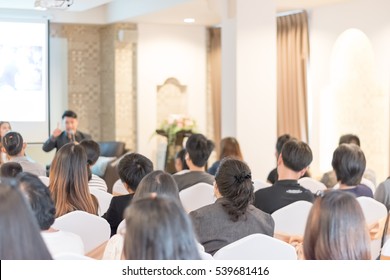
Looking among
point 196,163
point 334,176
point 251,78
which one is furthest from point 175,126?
point 196,163

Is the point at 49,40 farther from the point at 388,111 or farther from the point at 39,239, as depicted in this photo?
the point at 39,239

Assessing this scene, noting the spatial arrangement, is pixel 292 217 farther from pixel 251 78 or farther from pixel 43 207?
pixel 251 78

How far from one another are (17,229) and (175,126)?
9.23 metres

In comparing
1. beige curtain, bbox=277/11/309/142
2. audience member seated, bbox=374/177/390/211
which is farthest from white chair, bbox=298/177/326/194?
beige curtain, bbox=277/11/309/142

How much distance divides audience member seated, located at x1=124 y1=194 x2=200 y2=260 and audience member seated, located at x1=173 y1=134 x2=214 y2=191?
3.78 metres

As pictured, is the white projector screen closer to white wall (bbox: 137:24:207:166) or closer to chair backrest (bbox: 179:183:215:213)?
white wall (bbox: 137:24:207:166)

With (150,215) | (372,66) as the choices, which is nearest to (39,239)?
(150,215)

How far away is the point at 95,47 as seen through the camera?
12102mm

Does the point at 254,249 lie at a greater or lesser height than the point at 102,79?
lesser

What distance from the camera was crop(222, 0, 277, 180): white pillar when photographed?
28.0 ft

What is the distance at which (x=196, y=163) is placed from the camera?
584cm

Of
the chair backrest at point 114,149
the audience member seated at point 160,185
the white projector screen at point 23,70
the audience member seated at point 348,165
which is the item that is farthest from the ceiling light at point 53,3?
the audience member seated at point 160,185

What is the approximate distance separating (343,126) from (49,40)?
4.54 m

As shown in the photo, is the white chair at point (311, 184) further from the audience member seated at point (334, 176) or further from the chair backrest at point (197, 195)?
the chair backrest at point (197, 195)
